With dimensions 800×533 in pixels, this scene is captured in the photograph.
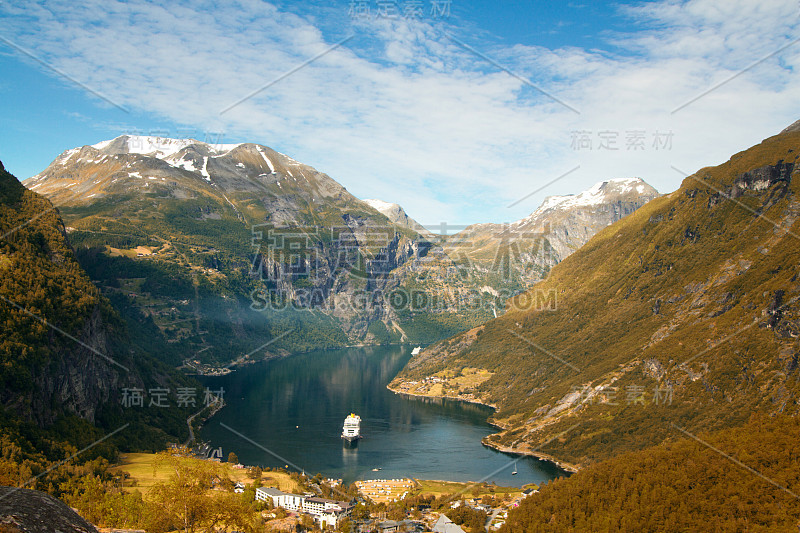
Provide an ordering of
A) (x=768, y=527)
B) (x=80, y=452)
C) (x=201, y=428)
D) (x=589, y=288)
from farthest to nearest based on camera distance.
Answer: (x=589, y=288), (x=201, y=428), (x=80, y=452), (x=768, y=527)

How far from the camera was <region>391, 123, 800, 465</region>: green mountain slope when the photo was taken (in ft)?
300

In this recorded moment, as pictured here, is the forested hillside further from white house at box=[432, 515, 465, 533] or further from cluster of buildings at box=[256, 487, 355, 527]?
white house at box=[432, 515, 465, 533]

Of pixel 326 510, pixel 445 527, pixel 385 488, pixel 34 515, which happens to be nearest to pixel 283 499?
pixel 326 510

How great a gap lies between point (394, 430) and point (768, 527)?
259 ft

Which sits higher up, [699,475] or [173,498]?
[173,498]

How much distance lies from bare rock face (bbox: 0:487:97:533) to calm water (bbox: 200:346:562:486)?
80295mm

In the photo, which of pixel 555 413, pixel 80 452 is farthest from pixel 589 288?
pixel 80 452

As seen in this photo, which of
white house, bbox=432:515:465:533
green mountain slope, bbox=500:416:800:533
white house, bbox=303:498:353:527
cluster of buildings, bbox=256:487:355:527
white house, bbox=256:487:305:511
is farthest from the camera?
white house, bbox=256:487:305:511

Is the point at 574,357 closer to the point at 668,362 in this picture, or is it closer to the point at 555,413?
the point at 555,413

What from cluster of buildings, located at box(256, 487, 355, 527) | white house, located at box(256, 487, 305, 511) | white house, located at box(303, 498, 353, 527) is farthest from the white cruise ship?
white house, located at box(303, 498, 353, 527)

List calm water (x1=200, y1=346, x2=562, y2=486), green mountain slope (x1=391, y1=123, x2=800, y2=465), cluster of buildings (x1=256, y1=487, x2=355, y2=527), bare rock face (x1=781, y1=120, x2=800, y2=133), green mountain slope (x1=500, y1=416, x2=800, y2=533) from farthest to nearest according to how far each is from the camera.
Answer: bare rock face (x1=781, y1=120, x2=800, y2=133) < green mountain slope (x1=391, y1=123, x2=800, y2=465) < calm water (x1=200, y1=346, x2=562, y2=486) < cluster of buildings (x1=256, y1=487, x2=355, y2=527) < green mountain slope (x1=500, y1=416, x2=800, y2=533)

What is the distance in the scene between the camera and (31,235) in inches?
3511

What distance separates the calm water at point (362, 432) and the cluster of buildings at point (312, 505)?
19.6 meters

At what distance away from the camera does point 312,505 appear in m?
64.2
